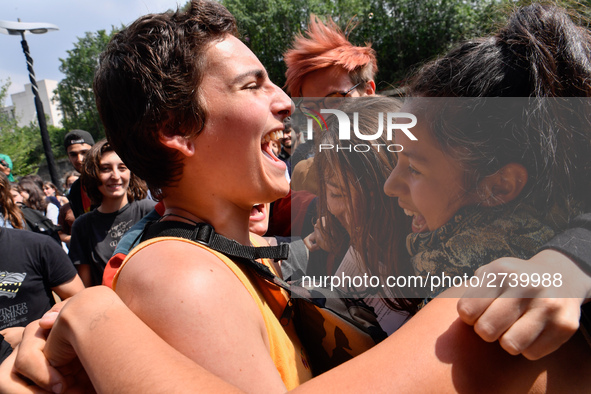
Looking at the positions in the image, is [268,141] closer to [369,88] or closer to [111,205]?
[369,88]

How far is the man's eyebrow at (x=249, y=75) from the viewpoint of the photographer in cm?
153

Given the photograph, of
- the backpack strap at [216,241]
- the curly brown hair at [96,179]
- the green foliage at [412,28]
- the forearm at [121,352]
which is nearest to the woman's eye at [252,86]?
→ the backpack strap at [216,241]

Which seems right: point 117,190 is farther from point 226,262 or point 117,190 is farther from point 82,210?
point 226,262

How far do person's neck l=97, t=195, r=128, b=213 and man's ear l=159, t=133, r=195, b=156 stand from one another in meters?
2.85

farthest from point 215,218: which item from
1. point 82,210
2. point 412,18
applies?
point 412,18

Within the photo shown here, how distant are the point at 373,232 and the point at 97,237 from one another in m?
2.86

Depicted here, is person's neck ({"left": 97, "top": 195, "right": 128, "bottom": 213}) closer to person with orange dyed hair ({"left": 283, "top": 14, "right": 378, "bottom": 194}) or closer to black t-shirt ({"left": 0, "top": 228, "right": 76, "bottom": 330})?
black t-shirt ({"left": 0, "top": 228, "right": 76, "bottom": 330})

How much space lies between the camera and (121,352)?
0.97 meters

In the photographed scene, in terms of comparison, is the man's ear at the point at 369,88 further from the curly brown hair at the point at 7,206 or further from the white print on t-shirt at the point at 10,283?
the curly brown hair at the point at 7,206

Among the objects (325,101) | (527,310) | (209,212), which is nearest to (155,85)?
(209,212)

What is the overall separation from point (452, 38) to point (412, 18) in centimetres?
202

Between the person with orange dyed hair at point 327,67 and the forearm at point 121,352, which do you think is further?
the person with orange dyed hair at point 327,67

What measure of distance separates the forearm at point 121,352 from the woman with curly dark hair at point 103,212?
2840 mm

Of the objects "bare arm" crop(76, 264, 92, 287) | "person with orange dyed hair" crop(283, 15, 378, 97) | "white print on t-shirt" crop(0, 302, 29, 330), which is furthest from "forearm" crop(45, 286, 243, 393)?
"bare arm" crop(76, 264, 92, 287)
